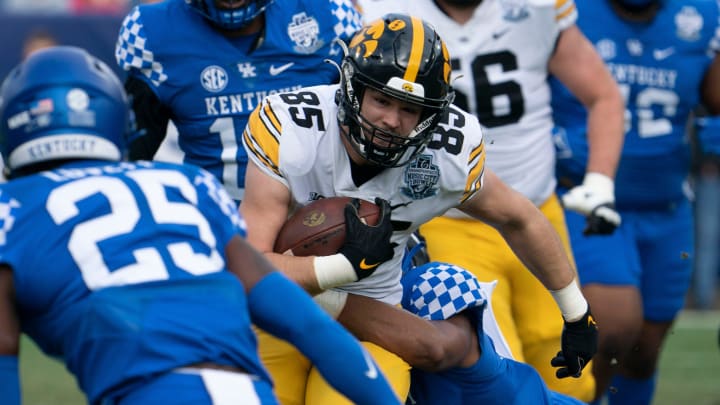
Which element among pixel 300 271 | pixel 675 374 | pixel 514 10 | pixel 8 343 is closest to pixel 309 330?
pixel 8 343

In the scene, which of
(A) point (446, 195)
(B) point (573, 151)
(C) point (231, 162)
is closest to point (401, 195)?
(A) point (446, 195)

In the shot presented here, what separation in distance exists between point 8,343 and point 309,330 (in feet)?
2.04

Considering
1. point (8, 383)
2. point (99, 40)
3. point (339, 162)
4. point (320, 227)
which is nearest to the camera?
point (8, 383)

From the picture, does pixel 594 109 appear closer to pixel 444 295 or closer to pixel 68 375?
pixel 444 295

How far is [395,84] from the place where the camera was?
388 centimetres

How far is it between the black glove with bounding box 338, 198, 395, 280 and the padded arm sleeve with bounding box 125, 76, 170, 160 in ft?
4.52

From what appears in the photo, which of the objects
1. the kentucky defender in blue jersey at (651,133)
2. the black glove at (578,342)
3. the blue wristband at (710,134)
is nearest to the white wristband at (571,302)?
the black glove at (578,342)

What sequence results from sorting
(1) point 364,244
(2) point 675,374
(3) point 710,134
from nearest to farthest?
1. (1) point 364,244
2. (3) point 710,134
3. (2) point 675,374

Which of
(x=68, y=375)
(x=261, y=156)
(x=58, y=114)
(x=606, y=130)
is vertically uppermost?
(x=58, y=114)

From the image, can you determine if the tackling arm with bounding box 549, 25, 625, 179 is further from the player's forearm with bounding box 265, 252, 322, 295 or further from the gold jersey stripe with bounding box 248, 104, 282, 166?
the player's forearm with bounding box 265, 252, 322, 295

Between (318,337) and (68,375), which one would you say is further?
(68,375)

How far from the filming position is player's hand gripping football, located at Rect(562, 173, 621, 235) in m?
5.28

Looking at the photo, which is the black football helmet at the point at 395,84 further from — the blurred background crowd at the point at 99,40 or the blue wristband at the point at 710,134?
the blurred background crowd at the point at 99,40

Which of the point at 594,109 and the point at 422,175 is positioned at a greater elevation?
the point at 422,175
